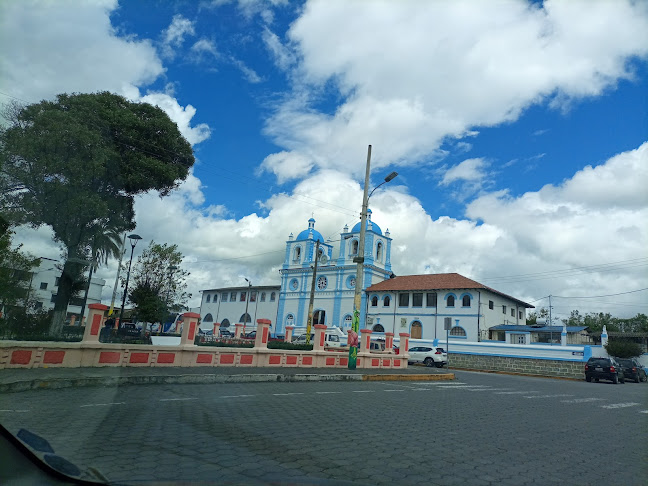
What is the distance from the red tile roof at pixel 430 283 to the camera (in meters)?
42.7

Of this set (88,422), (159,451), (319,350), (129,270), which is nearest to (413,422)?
(159,451)

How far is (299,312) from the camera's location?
54.1 metres

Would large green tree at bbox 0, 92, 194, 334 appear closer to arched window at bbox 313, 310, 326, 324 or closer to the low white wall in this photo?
the low white wall

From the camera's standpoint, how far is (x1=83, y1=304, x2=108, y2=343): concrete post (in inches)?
491

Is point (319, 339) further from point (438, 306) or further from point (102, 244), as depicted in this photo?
point (438, 306)

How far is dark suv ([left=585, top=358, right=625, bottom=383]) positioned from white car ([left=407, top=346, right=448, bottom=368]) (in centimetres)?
884

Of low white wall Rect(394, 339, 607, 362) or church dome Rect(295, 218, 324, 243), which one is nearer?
low white wall Rect(394, 339, 607, 362)

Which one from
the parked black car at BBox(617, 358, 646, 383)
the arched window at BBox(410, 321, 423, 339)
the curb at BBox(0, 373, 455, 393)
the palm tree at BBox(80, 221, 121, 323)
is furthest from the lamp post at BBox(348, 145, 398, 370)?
the arched window at BBox(410, 321, 423, 339)

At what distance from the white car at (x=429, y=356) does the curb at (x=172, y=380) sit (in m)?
13.7

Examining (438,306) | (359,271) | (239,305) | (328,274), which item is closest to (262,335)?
(359,271)

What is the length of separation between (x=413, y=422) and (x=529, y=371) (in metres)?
26.7

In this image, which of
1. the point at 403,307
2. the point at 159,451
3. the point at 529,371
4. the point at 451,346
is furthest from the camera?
the point at 403,307

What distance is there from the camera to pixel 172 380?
38.7 ft

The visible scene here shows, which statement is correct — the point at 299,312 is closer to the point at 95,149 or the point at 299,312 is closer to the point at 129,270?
the point at 129,270
